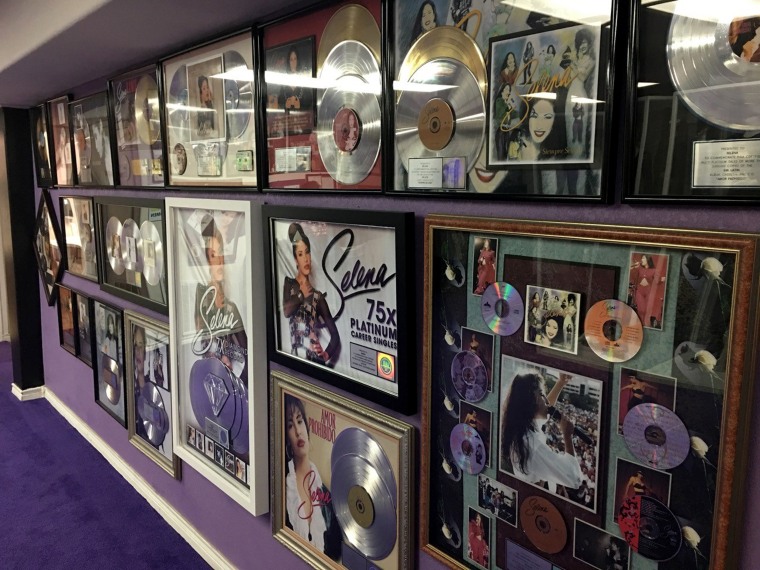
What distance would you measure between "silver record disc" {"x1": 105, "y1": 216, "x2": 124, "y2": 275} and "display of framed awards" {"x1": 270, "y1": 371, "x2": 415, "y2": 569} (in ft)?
4.65

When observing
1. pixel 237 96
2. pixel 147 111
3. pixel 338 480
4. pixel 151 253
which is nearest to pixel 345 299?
pixel 338 480

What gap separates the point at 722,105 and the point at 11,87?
3.52 meters

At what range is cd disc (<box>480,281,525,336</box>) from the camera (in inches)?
49.1

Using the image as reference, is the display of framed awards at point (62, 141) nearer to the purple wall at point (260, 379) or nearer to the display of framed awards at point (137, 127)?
the purple wall at point (260, 379)

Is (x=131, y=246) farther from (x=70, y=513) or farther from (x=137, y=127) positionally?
(x=70, y=513)

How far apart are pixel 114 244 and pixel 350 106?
1.91 m

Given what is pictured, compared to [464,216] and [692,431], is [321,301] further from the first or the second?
[692,431]

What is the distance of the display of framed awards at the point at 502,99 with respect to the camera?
110cm

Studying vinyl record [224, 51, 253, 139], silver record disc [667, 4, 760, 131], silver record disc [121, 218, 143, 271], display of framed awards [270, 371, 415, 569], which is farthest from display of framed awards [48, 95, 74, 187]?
silver record disc [667, 4, 760, 131]

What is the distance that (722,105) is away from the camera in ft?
3.05

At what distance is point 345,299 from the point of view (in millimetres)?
1677

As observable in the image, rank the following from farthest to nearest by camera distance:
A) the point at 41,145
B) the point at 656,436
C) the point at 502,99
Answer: the point at 41,145
the point at 502,99
the point at 656,436

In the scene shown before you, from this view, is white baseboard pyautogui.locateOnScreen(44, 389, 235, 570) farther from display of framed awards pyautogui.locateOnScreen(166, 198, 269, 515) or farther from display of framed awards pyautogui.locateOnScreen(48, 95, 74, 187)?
display of framed awards pyautogui.locateOnScreen(48, 95, 74, 187)

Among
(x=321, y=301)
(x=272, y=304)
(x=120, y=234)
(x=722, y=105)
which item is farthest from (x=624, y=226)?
(x=120, y=234)
